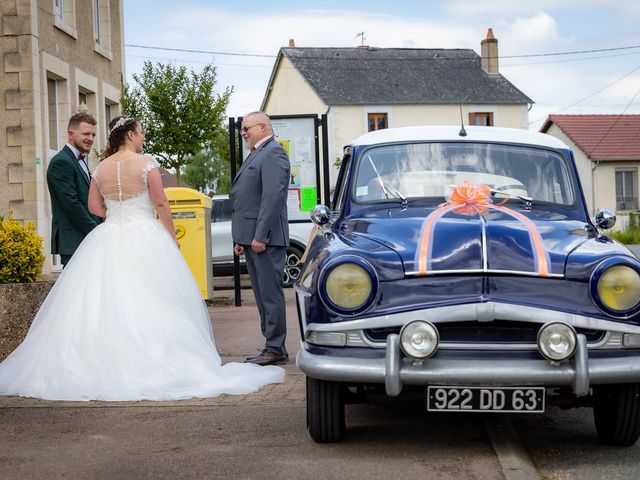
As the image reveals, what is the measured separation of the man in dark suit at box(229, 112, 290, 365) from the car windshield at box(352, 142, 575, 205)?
150cm

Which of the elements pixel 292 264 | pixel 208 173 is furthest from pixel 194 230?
pixel 208 173

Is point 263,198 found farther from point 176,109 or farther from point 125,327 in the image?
point 176,109

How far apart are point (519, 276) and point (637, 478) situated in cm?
107

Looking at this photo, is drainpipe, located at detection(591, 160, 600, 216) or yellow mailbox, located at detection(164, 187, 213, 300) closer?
yellow mailbox, located at detection(164, 187, 213, 300)

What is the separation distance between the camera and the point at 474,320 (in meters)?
4.75

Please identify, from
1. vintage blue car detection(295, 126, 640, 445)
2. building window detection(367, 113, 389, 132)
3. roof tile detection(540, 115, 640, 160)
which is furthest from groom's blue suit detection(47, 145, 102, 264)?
roof tile detection(540, 115, 640, 160)

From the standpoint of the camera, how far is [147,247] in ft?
24.8

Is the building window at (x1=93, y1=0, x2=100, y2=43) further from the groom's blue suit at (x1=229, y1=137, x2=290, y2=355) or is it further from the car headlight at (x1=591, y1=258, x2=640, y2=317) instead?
the car headlight at (x1=591, y1=258, x2=640, y2=317)

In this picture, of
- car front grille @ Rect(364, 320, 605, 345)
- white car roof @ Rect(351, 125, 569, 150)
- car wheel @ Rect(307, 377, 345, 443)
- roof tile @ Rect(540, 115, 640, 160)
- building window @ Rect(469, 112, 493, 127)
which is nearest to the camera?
car front grille @ Rect(364, 320, 605, 345)

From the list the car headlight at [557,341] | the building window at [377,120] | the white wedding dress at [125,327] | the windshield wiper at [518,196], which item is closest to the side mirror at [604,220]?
the windshield wiper at [518,196]

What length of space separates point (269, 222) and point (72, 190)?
157cm

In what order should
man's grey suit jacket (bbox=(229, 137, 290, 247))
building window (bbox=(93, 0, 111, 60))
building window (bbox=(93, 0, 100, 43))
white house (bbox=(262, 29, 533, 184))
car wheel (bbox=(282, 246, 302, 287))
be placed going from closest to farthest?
man's grey suit jacket (bbox=(229, 137, 290, 247)) < car wheel (bbox=(282, 246, 302, 287)) < building window (bbox=(93, 0, 100, 43)) < building window (bbox=(93, 0, 111, 60)) < white house (bbox=(262, 29, 533, 184))

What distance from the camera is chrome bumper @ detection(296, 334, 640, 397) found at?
15.3ft

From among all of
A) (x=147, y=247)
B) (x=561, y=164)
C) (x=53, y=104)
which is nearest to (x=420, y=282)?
(x=561, y=164)
